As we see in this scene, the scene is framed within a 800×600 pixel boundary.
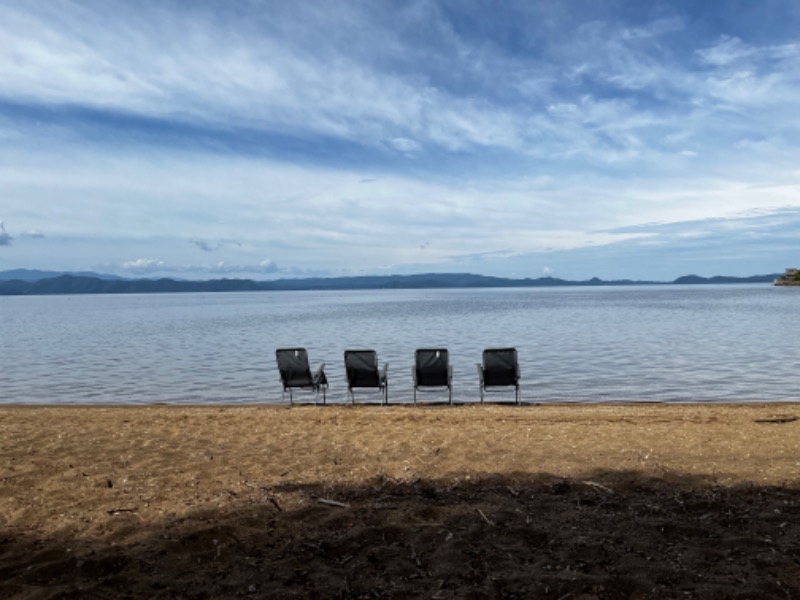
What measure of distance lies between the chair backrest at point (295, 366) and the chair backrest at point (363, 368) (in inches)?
31.5

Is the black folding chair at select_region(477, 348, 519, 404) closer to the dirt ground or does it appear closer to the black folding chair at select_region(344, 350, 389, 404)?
the black folding chair at select_region(344, 350, 389, 404)

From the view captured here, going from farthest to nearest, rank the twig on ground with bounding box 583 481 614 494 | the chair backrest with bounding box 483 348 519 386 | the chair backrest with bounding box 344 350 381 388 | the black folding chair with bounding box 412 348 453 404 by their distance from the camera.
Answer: the chair backrest with bounding box 344 350 381 388
the black folding chair with bounding box 412 348 453 404
the chair backrest with bounding box 483 348 519 386
the twig on ground with bounding box 583 481 614 494

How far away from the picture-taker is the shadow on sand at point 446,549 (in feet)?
11.5

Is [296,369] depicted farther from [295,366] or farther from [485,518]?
[485,518]

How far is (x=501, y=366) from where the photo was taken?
11680 mm

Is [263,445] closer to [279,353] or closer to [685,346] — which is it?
[279,353]

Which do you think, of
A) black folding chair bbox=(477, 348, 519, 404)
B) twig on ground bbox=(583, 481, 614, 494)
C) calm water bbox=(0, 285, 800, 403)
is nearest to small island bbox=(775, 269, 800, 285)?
calm water bbox=(0, 285, 800, 403)

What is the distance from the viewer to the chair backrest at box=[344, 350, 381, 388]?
471 inches

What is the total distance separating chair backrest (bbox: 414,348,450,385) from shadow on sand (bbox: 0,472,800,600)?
6578 millimetres

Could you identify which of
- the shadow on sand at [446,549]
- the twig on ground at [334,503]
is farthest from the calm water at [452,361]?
the shadow on sand at [446,549]

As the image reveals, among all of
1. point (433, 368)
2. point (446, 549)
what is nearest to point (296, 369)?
point (433, 368)

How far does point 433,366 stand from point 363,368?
1.31m

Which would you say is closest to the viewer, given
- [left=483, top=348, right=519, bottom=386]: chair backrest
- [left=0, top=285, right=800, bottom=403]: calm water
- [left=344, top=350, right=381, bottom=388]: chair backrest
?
[left=483, top=348, right=519, bottom=386]: chair backrest

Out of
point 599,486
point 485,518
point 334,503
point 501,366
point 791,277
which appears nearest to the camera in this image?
point 485,518
